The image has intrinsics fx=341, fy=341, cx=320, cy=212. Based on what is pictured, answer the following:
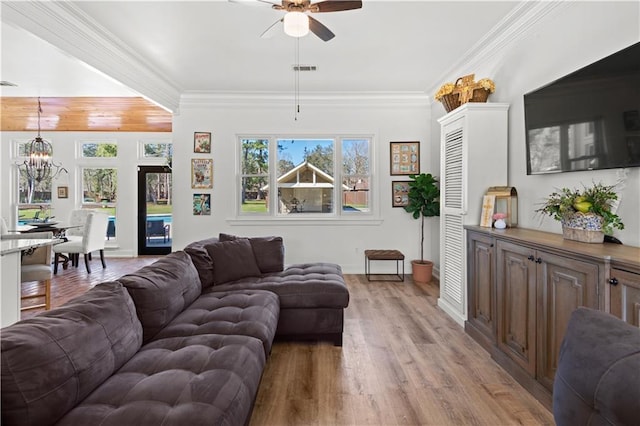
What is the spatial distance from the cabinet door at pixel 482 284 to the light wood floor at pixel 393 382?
225mm

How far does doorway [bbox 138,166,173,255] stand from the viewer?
7797 mm

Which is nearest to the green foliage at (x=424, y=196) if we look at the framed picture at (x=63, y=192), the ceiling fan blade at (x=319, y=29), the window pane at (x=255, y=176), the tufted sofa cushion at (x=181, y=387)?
the window pane at (x=255, y=176)

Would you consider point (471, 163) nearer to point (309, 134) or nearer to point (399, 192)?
point (399, 192)

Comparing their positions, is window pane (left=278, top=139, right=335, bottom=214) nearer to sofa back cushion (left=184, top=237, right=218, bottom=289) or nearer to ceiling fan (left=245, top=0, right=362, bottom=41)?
sofa back cushion (left=184, top=237, right=218, bottom=289)

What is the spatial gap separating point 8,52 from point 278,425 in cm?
485

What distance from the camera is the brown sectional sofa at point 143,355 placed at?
1.25 m

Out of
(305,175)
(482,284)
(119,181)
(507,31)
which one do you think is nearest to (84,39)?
(305,175)

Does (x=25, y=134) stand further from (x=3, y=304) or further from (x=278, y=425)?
(x=278, y=425)

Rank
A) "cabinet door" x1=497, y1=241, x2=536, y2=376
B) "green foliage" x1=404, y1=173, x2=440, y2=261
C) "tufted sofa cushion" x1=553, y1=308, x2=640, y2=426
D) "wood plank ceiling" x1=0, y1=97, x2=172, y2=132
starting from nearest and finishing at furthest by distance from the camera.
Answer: "tufted sofa cushion" x1=553, y1=308, x2=640, y2=426
"cabinet door" x1=497, y1=241, x2=536, y2=376
"green foliage" x1=404, y1=173, x2=440, y2=261
"wood plank ceiling" x1=0, y1=97, x2=172, y2=132

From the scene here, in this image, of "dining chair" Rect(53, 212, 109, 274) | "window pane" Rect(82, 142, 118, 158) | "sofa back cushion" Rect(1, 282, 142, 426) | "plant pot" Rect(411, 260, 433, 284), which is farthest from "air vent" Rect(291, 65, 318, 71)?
"window pane" Rect(82, 142, 118, 158)

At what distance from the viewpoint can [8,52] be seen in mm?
3854

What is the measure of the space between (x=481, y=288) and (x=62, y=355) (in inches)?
118

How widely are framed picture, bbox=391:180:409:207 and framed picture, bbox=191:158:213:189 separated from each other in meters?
3.11

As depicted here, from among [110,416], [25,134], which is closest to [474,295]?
[110,416]
